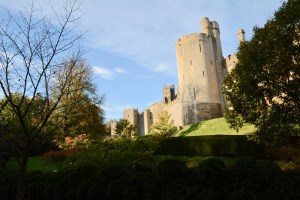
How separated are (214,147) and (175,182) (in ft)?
38.8

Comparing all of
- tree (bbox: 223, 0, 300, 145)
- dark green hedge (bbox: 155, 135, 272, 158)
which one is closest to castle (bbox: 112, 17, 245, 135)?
dark green hedge (bbox: 155, 135, 272, 158)

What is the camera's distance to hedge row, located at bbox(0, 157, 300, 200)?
270 inches

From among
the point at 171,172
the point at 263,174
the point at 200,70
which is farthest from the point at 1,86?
the point at 200,70

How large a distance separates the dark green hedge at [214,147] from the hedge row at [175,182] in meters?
10.4

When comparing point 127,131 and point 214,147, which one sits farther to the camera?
point 127,131

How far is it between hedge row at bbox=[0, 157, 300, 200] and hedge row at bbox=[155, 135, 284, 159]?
1038 cm

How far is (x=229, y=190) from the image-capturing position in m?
7.22

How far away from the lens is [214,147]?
62.9ft

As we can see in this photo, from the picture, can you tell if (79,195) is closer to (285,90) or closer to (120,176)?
(120,176)

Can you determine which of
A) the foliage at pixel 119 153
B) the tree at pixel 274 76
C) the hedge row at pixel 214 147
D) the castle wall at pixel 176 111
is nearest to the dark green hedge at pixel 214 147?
the hedge row at pixel 214 147

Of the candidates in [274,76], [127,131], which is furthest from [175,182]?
[127,131]

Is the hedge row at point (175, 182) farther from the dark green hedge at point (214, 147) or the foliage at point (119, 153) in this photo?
the dark green hedge at point (214, 147)

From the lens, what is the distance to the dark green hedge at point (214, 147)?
1752 cm

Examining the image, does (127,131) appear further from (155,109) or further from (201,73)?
(155,109)
